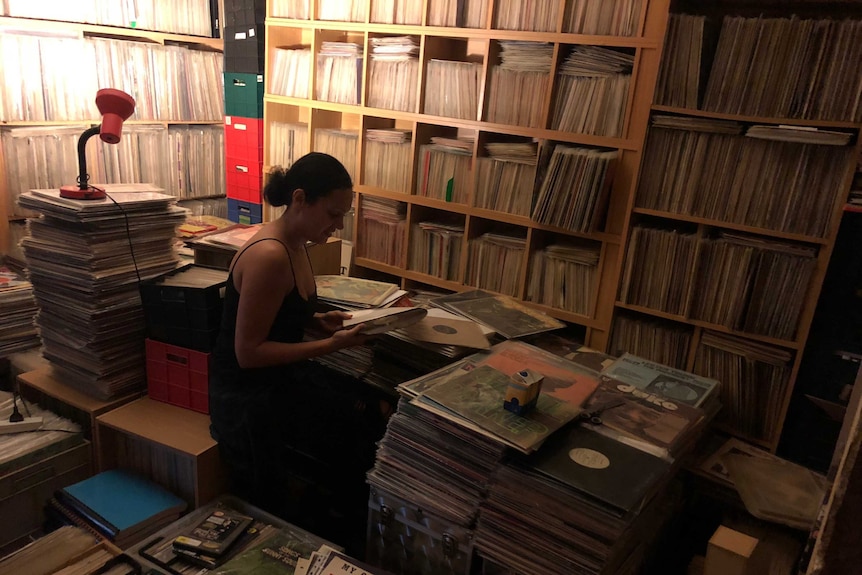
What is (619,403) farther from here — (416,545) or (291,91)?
(291,91)

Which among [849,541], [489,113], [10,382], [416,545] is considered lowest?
[10,382]

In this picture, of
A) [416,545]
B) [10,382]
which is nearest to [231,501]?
[416,545]

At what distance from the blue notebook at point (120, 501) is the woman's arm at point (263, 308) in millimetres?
561

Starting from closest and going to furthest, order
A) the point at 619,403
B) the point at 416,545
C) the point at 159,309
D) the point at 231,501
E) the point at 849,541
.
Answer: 1. the point at 849,541
2. the point at 416,545
3. the point at 619,403
4. the point at 231,501
5. the point at 159,309

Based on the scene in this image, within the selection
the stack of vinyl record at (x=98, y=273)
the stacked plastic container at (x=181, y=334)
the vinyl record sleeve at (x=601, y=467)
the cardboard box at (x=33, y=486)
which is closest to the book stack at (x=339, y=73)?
the stack of vinyl record at (x=98, y=273)

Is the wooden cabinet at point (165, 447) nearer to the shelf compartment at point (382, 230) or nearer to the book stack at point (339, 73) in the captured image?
the shelf compartment at point (382, 230)

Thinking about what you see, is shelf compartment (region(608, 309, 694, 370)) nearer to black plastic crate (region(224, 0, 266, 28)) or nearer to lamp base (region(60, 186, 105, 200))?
lamp base (region(60, 186, 105, 200))

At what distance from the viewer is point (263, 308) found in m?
1.73

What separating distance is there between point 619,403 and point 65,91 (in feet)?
10.5

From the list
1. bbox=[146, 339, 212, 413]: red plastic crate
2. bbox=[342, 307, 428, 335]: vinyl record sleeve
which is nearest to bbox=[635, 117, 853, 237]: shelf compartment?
bbox=[342, 307, 428, 335]: vinyl record sleeve

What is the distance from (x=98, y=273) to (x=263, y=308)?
741mm

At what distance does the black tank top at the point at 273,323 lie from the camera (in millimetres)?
1824

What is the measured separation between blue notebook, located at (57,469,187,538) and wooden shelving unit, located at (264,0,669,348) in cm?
156

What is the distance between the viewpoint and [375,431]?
2062mm
